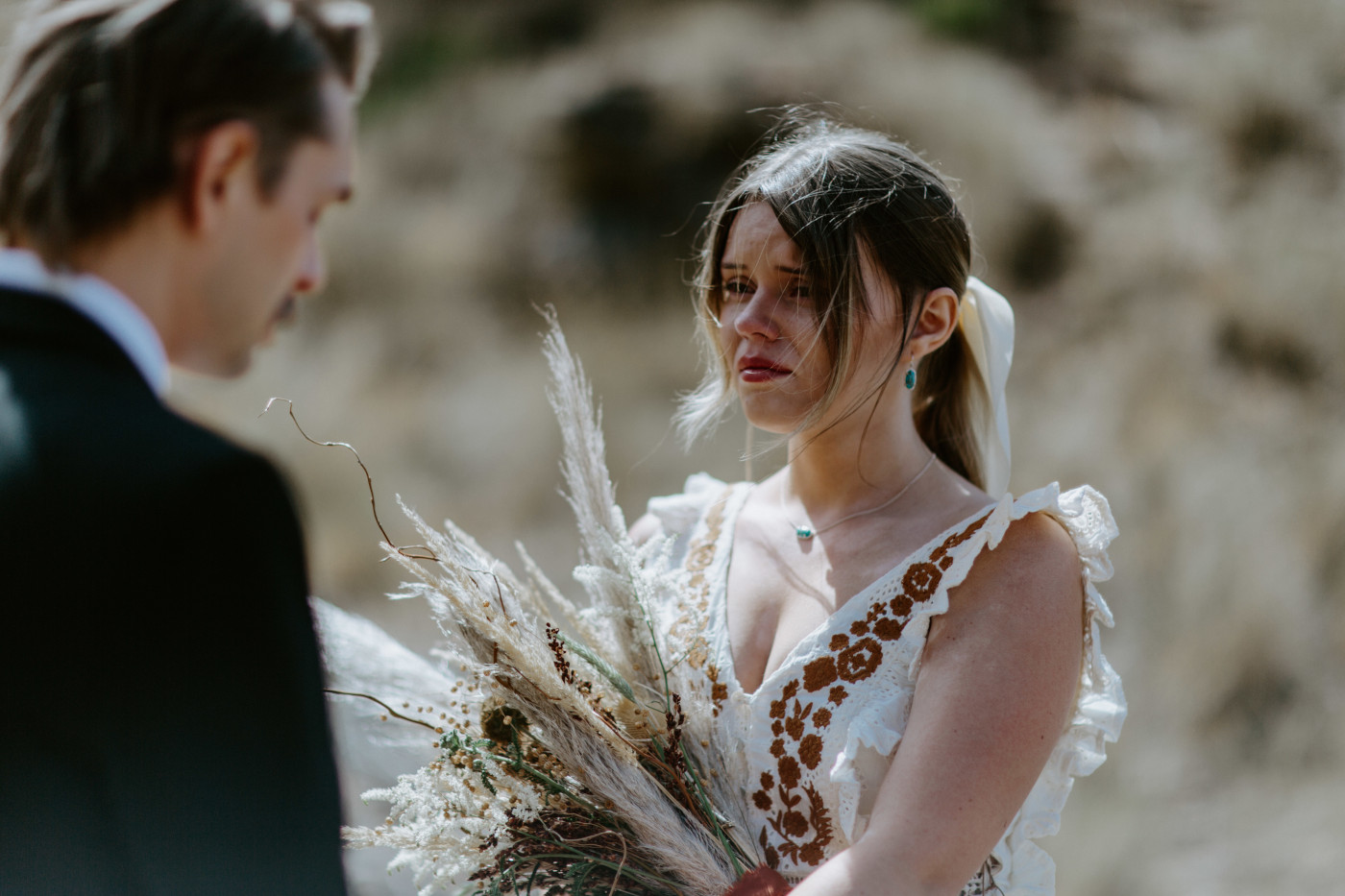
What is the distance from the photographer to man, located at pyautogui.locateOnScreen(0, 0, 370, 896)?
84cm

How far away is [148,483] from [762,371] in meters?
1.10

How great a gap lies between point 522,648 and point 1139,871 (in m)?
3.72

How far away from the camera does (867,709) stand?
5.10ft

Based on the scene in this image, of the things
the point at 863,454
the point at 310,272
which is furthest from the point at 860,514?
the point at 310,272

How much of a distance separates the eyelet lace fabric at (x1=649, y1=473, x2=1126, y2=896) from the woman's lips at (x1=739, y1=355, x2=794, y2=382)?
379 millimetres

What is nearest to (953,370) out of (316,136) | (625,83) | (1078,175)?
(316,136)

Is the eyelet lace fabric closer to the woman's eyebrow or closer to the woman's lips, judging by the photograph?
the woman's lips

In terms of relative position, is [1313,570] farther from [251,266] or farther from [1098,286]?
[251,266]

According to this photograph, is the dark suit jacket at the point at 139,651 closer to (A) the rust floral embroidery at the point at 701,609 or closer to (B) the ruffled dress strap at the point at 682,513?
(A) the rust floral embroidery at the point at 701,609

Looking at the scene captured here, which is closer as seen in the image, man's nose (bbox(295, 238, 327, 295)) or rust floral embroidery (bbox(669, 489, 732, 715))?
man's nose (bbox(295, 238, 327, 295))

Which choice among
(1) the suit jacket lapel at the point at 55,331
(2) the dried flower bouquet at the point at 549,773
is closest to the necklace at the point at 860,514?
(2) the dried flower bouquet at the point at 549,773

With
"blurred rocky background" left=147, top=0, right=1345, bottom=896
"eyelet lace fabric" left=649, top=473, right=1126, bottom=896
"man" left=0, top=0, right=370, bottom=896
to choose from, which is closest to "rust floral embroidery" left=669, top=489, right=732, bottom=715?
"eyelet lace fabric" left=649, top=473, right=1126, bottom=896

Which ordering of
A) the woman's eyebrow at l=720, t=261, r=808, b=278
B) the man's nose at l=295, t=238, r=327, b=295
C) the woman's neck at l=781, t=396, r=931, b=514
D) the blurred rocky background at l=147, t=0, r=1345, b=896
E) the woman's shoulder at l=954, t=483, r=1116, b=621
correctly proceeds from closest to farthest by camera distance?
the man's nose at l=295, t=238, r=327, b=295, the woman's shoulder at l=954, t=483, r=1116, b=621, the woman's eyebrow at l=720, t=261, r=808, b=278, the woman's neck at l=781, t=396, r=931, b=514, the blurred rocky background at l=147, t=0, r=1345, b=896

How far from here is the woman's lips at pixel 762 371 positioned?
1.77 metres
